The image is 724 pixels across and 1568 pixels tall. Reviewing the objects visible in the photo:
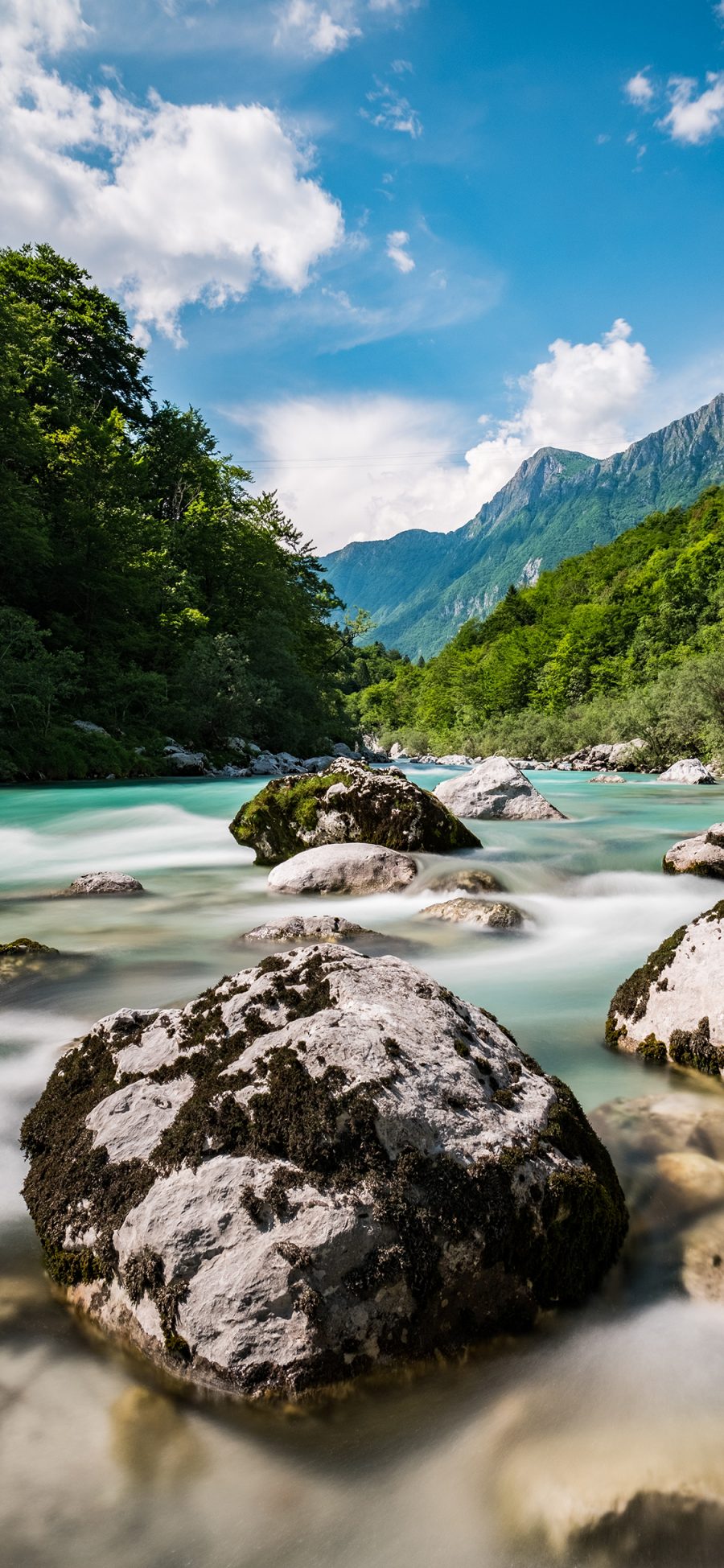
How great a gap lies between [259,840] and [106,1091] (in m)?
8.68

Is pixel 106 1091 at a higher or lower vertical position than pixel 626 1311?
higher

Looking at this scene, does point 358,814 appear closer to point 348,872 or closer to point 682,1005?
point 348,872

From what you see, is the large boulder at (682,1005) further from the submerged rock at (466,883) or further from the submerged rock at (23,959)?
the submerged rock at (23,959)

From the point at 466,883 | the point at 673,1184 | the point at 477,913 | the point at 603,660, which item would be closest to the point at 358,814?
the point at 466,883

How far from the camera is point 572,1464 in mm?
1979

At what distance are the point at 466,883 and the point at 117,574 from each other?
2600cm

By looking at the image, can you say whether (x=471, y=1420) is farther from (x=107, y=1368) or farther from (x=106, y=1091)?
(x=106, y=1091)

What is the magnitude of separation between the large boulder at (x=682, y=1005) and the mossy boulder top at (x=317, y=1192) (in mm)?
1617

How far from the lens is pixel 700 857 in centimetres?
956

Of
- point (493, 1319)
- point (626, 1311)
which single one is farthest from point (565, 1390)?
point (626, 1311)

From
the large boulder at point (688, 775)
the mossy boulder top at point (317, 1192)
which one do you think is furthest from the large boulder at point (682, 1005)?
the large boulder at point (688, 775)

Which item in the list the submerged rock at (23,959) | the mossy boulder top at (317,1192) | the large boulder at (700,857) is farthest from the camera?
the large boulder at (700,857)

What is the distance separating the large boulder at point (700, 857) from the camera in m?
9.38

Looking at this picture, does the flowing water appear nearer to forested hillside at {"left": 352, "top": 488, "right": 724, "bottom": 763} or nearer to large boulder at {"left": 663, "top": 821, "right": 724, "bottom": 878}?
large boulder at {"left": 663, "top": 821, "right": 724, "bottom": 878}
